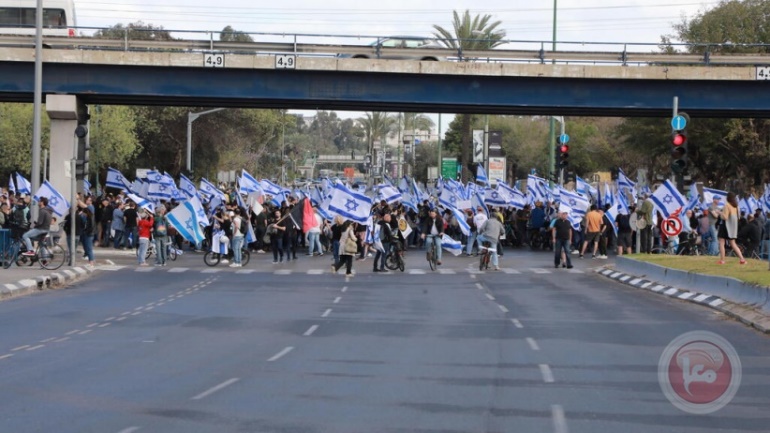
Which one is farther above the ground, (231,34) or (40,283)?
(231,34)

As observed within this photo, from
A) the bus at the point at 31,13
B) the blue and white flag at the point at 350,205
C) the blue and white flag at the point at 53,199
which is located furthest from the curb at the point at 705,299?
the bus at the point at 31,13

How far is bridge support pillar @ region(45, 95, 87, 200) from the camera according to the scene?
39.7 m

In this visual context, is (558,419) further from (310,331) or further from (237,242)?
(237,242)

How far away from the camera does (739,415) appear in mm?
10500

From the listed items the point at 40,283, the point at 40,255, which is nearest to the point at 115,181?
the point at 40,255

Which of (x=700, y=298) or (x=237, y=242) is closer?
(x=700, y=298)

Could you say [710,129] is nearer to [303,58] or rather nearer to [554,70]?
[554,70]

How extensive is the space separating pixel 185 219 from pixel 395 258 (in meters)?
7.47

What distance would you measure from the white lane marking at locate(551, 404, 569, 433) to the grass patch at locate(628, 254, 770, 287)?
10121mm

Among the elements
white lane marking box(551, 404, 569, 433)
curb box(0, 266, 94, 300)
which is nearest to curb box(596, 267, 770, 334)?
white lane marking box(551, 404, 569, 433)

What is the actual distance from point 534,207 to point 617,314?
2637 cm

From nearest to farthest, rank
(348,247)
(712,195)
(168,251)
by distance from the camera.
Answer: (348,247), (168,251), (712,195)

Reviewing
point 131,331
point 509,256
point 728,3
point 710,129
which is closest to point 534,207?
point 509,256

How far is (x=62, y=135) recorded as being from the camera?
4062 centimetres
